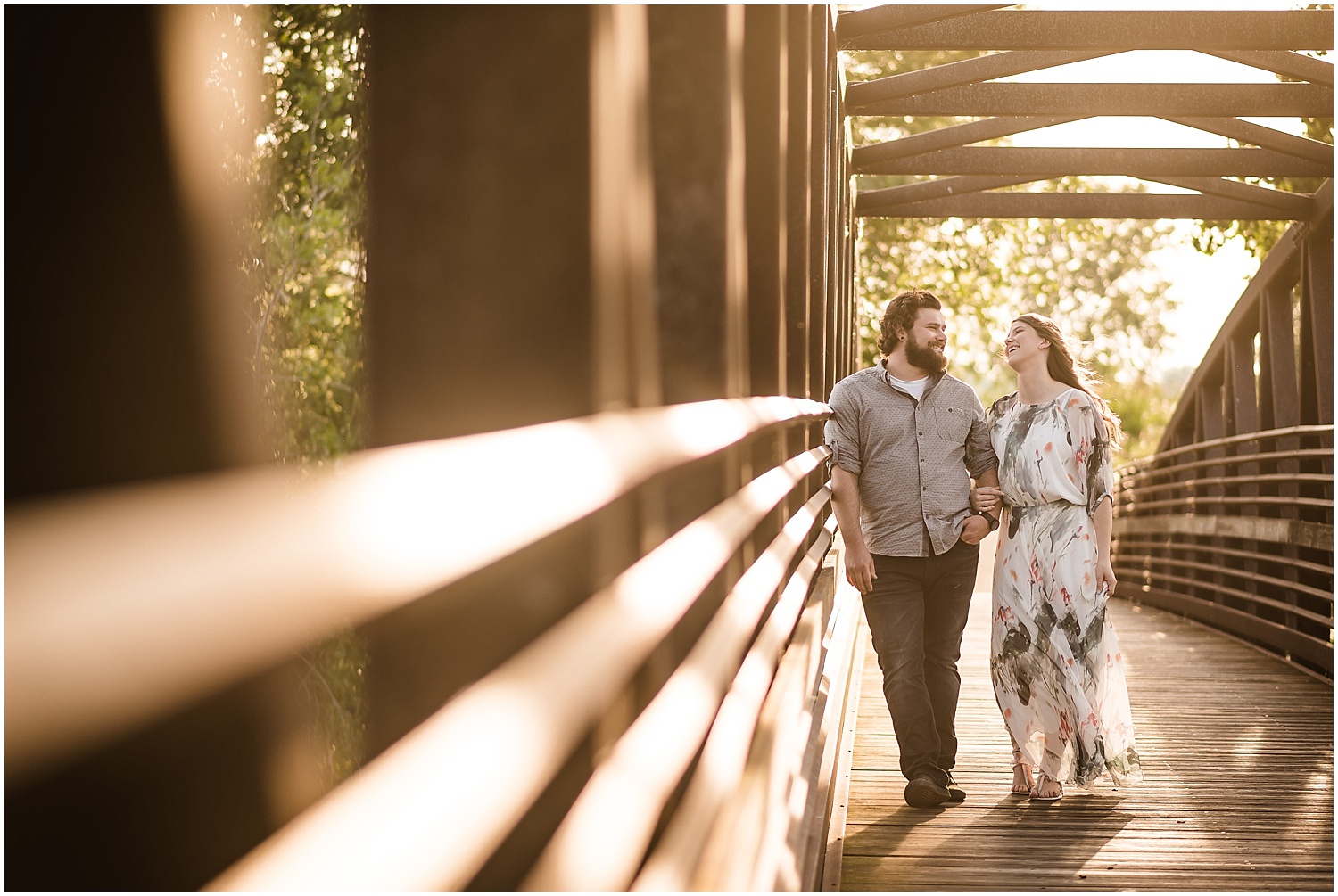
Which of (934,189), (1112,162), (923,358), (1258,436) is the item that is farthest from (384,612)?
(934,189)

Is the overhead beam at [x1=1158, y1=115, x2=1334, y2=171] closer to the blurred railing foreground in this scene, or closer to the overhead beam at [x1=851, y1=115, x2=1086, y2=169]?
the overhead beam at [x1=851, y1=115, x2=1086, y2=169]

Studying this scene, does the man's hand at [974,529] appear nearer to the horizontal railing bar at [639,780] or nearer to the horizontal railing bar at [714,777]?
the horizontal railing bar at [714,777]

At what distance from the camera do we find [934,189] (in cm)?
1196

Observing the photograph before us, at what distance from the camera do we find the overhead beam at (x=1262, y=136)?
9352 millimetres

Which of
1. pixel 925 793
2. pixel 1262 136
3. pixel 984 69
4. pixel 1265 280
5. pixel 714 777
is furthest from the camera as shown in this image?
pixel 1265 280

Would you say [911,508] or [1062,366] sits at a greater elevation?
[1062,366]

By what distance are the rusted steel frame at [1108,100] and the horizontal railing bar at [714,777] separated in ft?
23.2

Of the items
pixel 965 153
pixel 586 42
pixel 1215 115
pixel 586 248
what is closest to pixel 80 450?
pixel 586 248

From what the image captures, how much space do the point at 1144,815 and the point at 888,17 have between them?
4642 millimetres

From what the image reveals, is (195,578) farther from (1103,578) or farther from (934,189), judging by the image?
(934,189)

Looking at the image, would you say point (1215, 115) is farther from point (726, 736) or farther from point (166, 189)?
point (166, 189)

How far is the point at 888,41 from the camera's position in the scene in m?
8.09

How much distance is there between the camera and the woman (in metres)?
4.98

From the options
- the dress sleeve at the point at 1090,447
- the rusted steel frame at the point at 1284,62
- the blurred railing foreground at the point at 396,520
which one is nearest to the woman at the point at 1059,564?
the dress sleeve at the point at 1090,447
